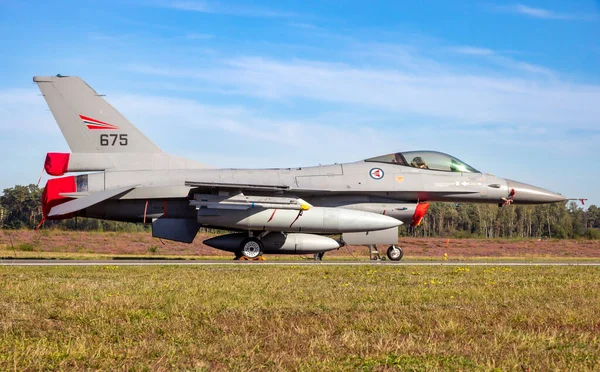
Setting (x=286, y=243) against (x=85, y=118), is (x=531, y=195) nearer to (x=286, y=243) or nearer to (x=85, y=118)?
(x=286, y=243)

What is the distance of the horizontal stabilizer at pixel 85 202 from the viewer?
65.9 feet

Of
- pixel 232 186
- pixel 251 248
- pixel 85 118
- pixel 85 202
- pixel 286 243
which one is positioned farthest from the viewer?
pixel 286 243

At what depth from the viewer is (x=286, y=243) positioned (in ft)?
73.5

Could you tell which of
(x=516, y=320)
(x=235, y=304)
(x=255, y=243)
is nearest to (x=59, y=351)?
(x=235, y=304)

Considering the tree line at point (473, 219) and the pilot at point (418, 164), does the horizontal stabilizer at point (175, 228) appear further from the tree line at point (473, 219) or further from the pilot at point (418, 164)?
the tree line at point (473, 219)

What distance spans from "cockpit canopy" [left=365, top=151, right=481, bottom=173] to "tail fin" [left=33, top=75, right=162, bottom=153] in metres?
8.21

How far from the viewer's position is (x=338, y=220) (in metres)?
21.9

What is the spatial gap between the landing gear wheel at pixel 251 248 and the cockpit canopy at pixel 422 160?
4.73 m

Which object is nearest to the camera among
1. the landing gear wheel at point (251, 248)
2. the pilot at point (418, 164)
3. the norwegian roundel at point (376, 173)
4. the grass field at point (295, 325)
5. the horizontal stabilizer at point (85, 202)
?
the grass field at point (295, 325)

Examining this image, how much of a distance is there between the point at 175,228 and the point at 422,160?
8.53 m

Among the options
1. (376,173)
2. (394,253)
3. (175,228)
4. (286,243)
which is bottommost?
(394,253)

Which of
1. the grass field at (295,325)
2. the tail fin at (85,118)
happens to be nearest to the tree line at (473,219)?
the tail fin at (85,118)

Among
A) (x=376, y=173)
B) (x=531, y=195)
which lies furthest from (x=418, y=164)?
(x=531, y=195)

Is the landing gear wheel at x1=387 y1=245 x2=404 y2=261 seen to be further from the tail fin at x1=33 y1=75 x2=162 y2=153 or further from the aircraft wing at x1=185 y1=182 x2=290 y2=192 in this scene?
the tail fin at x1=33 y1=75 x2=162 y2=153
